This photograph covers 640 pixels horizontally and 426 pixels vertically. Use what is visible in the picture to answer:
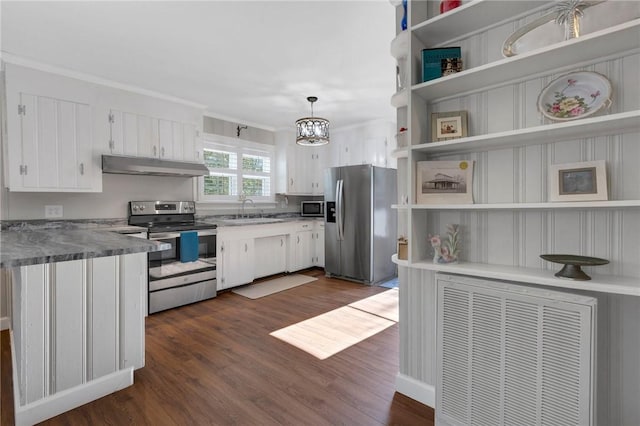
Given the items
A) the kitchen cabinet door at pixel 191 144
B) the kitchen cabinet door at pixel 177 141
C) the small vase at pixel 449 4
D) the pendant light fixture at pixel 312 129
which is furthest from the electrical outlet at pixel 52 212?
the small vase at pixel 449 4

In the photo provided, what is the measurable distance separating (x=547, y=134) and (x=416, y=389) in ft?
5.02

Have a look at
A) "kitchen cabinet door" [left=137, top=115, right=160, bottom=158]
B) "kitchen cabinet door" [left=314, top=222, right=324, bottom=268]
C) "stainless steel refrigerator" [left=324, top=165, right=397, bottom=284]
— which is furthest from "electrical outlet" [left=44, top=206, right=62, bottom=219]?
"kitchen cabinet door" [left=314, top=222, right=324, bottom=268]

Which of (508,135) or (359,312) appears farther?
(359,312)

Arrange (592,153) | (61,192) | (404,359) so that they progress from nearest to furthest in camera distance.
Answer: (592,153) < (404,359) < (61,192)

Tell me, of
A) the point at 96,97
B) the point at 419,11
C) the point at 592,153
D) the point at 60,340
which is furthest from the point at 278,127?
the point at 592,153

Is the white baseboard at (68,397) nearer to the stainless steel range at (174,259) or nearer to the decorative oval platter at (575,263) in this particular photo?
the stainless steel range at (174,259)

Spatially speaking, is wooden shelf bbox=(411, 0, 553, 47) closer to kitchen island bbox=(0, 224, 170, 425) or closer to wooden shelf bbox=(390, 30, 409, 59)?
wooden shelf bbox=(390, 30, 409, 59)

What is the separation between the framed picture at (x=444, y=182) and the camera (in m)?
1.64

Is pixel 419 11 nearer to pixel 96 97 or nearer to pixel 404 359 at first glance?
pixel 404 359

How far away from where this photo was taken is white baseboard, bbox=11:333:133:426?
1.63 metres

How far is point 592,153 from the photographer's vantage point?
4.33ft

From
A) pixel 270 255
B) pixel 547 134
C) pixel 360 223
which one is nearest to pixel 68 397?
pixel 547 134

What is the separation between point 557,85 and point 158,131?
379 cm

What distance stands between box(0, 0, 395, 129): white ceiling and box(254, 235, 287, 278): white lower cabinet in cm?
209
